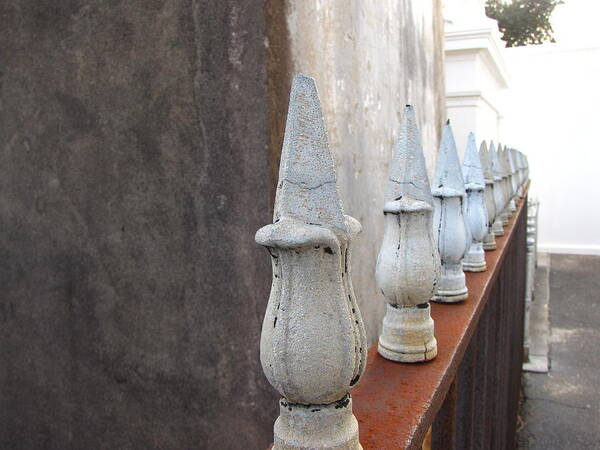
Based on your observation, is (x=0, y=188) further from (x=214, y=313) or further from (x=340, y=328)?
(x=340, y=328)

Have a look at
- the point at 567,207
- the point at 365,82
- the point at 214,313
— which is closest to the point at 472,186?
the point at 365,82

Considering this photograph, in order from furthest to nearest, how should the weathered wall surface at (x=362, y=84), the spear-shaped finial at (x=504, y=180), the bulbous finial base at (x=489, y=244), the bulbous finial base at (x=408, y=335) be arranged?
the spear-shaped finial at (x=504, y=180) → the bulbous finial base at (x=489, y=244) → the weathered wall surface at (x=362, y=84) → the bulbous finial base at (x=408, y=335)

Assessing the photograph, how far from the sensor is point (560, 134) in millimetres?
11203

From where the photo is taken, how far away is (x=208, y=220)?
6.44ft

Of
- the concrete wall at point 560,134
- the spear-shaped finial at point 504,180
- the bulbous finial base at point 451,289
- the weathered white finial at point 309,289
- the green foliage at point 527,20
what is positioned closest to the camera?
the weathered white finial at point 309,289

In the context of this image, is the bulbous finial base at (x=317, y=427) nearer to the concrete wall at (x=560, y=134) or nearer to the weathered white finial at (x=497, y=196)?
the weathered white finial at (x=497, y=196)

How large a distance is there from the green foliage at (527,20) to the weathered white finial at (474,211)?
89.6ft

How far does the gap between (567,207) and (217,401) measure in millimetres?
10969

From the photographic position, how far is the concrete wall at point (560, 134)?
1095 cm

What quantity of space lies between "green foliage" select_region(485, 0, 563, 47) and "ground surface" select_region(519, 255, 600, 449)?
22.0 meters

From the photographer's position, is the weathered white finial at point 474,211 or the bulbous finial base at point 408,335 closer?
the bulbous finial base at point 408,335

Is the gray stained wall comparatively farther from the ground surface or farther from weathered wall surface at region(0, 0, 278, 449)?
the ground surface

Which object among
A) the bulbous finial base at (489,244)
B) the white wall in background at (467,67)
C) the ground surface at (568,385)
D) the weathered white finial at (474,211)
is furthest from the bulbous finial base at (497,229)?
the white wall in background at (467,67)

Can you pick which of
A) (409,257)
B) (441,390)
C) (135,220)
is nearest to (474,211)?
(409,257)
